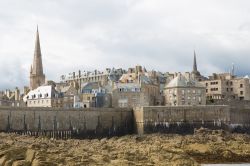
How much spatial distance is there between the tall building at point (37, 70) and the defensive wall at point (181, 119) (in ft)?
119

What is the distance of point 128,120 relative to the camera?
2275 inches

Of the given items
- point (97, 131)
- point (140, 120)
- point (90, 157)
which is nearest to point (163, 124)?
point (140, 120)

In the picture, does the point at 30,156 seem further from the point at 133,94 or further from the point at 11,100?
the point at 11,100

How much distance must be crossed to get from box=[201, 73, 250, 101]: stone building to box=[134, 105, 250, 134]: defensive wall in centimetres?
2510

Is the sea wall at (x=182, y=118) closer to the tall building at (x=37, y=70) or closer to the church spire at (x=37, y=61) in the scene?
the tall building at (x=37, y=70)

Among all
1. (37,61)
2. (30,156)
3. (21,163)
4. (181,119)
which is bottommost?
(21,163)

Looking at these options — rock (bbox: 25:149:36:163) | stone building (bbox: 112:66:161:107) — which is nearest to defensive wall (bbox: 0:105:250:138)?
stone building (bbox: 112:66:161:107)

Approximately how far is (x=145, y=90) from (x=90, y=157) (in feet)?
176

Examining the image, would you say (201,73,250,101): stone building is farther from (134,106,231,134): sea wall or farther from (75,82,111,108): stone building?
(134,106,231,134): sea wall

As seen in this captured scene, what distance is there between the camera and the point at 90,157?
1897cm

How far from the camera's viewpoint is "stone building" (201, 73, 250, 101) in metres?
81.5

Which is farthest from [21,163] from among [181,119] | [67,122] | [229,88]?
[229,88]

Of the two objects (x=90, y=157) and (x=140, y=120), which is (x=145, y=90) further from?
(x=90, y=157)

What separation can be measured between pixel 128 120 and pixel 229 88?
2953 centimetres
